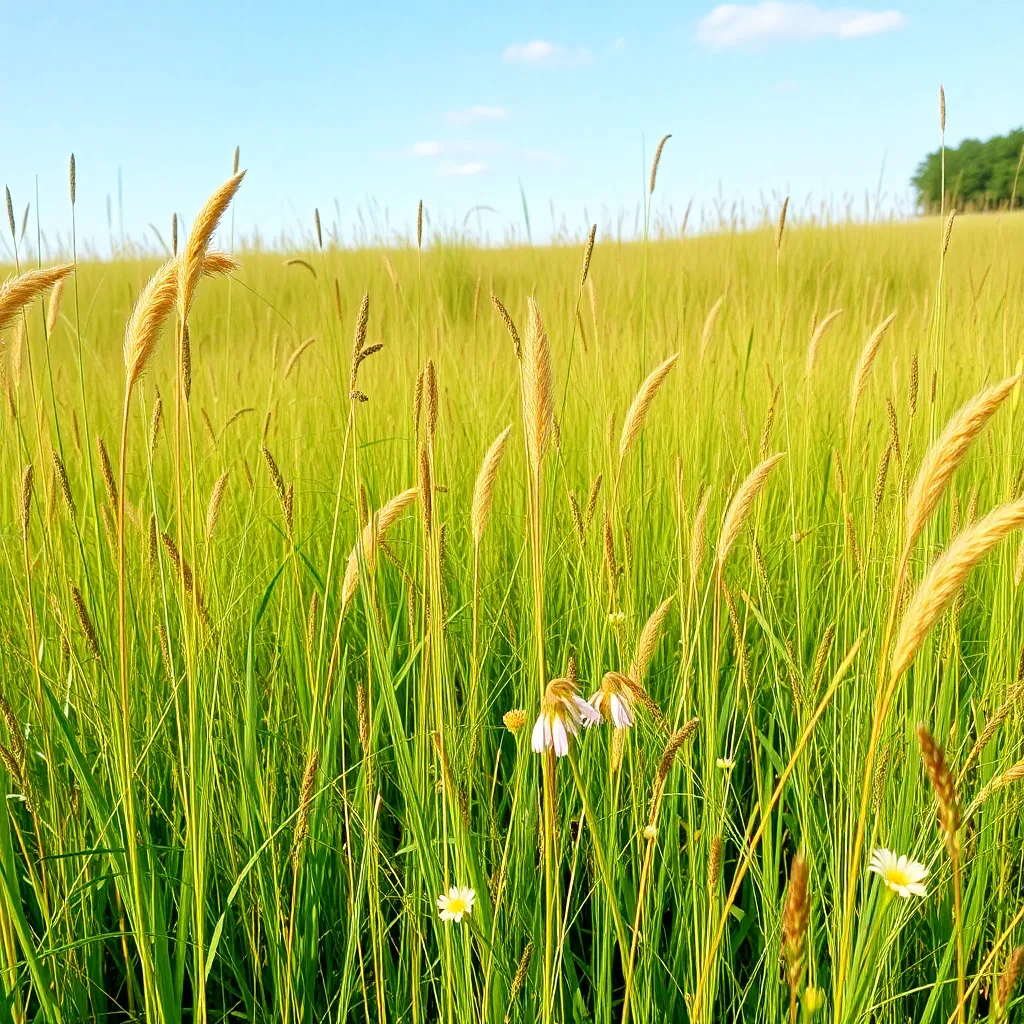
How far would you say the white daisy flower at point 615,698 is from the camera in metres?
0.72

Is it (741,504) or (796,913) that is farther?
(741,504)

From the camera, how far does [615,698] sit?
2.43ft

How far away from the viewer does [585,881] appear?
4.60 ft

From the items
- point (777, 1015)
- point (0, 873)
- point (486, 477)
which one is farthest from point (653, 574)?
point (0, 873)

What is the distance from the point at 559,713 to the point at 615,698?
10 centimetres

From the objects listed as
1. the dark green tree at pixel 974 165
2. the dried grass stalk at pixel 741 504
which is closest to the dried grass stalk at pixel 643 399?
the dried grass stalk at pixel 741 504

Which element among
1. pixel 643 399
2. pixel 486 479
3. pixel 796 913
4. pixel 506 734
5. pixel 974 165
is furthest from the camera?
pixel 974 165

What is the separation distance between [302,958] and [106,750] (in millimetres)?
419

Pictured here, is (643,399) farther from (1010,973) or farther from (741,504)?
(1010,973)

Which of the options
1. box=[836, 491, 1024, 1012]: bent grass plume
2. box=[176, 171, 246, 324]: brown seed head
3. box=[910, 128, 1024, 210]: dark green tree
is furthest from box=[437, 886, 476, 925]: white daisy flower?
box=[910, 128, 1024, 210]: dark green tree

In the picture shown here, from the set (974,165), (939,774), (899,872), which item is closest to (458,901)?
(899,872)

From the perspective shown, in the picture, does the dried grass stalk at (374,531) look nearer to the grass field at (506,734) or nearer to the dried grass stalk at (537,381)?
the grass field at (506,734)

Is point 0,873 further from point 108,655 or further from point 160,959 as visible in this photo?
point 108,655

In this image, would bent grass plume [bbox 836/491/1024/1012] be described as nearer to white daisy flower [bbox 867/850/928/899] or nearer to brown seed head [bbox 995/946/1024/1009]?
brown seed head [bbox 995/946/1024/1009]
